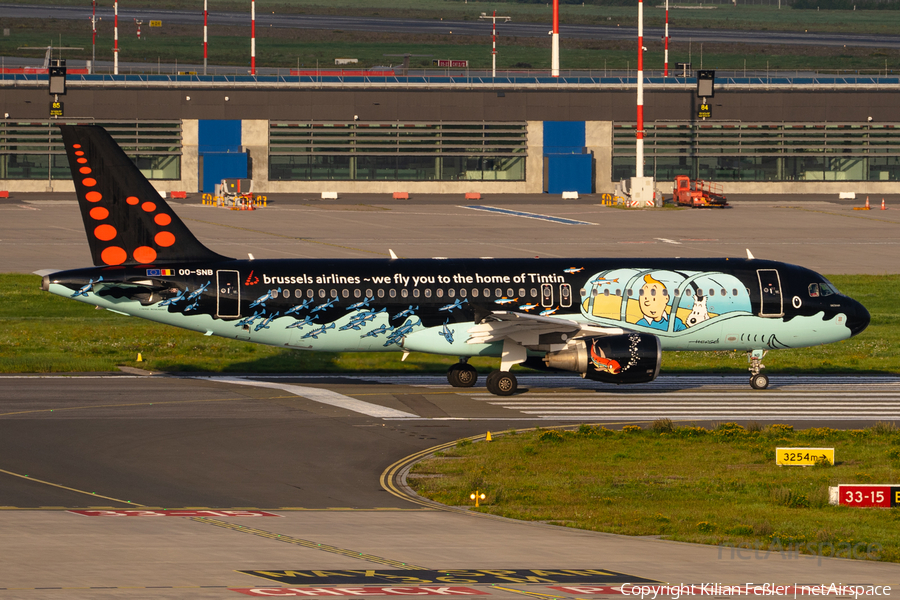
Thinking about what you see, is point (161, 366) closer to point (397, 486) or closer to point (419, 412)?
point (419, 412)

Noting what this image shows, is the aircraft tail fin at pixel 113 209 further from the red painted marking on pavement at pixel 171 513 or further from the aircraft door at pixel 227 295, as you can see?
the red painted marking on pavement at pixel 171 513

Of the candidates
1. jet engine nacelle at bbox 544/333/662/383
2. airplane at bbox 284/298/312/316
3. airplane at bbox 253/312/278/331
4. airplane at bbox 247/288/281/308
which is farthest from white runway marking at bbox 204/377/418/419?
jet engine nacelle at bbox 544/333/662/383

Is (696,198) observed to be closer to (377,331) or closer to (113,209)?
(377,331)

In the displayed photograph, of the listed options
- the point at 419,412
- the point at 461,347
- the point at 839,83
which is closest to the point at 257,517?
the point at 419,412

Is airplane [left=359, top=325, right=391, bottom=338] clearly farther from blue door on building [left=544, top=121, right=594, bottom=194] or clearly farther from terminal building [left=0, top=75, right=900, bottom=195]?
blue door on building [left=544, top=121, right=594, bottom=194]

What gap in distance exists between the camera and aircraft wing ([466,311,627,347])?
3906 centimetres

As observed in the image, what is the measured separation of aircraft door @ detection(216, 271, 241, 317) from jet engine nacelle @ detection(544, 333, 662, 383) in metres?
10.8

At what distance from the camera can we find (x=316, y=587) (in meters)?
18.8

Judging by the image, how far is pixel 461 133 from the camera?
12669 cm

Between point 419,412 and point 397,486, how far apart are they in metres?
9.24

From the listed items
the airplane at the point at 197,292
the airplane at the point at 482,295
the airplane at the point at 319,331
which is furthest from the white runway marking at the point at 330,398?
the airplane at the point at 197,292

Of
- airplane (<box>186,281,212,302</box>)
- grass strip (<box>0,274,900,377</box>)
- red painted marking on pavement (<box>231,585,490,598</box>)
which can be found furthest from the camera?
grass strip (<box>0,274,900,377</box>)

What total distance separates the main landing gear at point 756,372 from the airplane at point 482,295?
12.5 inches

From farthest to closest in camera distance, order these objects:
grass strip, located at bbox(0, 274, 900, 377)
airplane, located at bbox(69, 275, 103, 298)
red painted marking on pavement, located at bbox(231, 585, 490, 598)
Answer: grass strip, located at bbox(0, 274, 900, 377) → airplane, located at bbox(69, 275, 103, 298) → red painted marking on pavement, located at bbox(231, 585, 490, 598)
